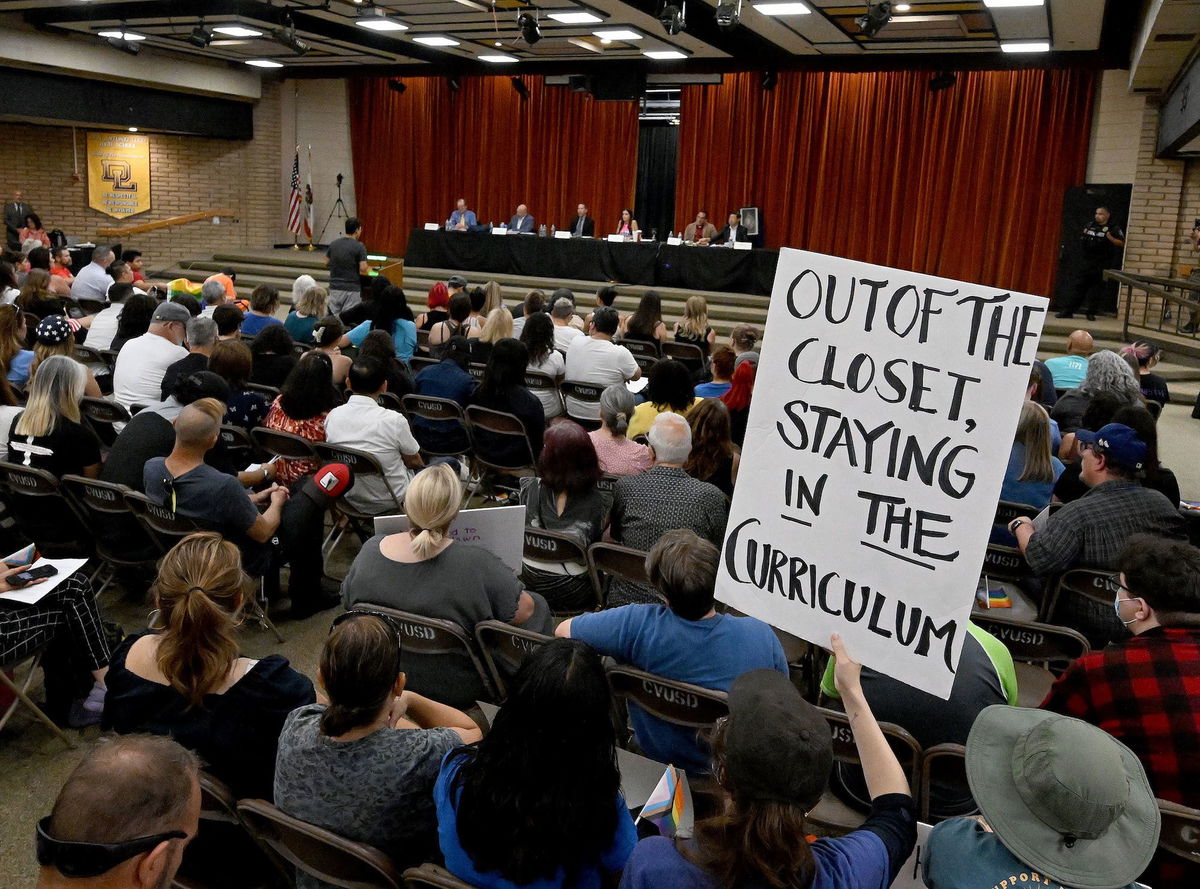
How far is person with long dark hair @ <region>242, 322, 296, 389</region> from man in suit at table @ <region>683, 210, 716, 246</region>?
30.1 ft

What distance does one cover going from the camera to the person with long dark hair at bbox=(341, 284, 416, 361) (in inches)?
271

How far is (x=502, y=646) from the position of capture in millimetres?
2656

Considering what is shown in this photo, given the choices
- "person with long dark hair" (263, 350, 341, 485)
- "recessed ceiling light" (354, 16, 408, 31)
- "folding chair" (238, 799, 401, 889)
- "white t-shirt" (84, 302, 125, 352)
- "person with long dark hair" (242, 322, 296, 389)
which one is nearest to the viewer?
"folding chair" (238, 799, 401, 889)

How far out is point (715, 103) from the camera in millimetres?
14898

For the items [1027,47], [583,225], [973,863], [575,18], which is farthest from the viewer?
[583,225]

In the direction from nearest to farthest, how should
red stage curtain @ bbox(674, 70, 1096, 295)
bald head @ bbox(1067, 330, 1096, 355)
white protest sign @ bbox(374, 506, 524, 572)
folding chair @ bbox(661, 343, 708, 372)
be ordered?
1. white protest sign @ bbox(374, 506, 524, 572)
2. bald head @ bbox(1067, 330, 1096, 355)
3. folding chair @ bbox(661, 343, 708, 372)
4. red stage curtain @ bbox(674, 70, 1096, 295)

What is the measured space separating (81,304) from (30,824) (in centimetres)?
701

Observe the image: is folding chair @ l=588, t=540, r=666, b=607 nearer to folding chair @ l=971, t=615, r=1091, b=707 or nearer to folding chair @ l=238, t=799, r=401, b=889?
folding chair @ l=971, t=615, r=1091, b=707

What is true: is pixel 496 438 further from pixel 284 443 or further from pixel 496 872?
pixel 496 872

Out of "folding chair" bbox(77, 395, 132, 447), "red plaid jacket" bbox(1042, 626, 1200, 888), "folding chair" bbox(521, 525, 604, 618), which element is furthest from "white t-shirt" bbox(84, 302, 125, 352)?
"red plaid jacket" bbox(1042, 626, 1200, 888)

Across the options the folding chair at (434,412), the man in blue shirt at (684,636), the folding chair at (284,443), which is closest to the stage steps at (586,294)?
the folding chair at (434,412)

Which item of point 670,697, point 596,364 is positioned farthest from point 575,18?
point 670,697

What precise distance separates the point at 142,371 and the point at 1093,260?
35.6 feet

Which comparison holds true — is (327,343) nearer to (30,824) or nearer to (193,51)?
(30,824)
